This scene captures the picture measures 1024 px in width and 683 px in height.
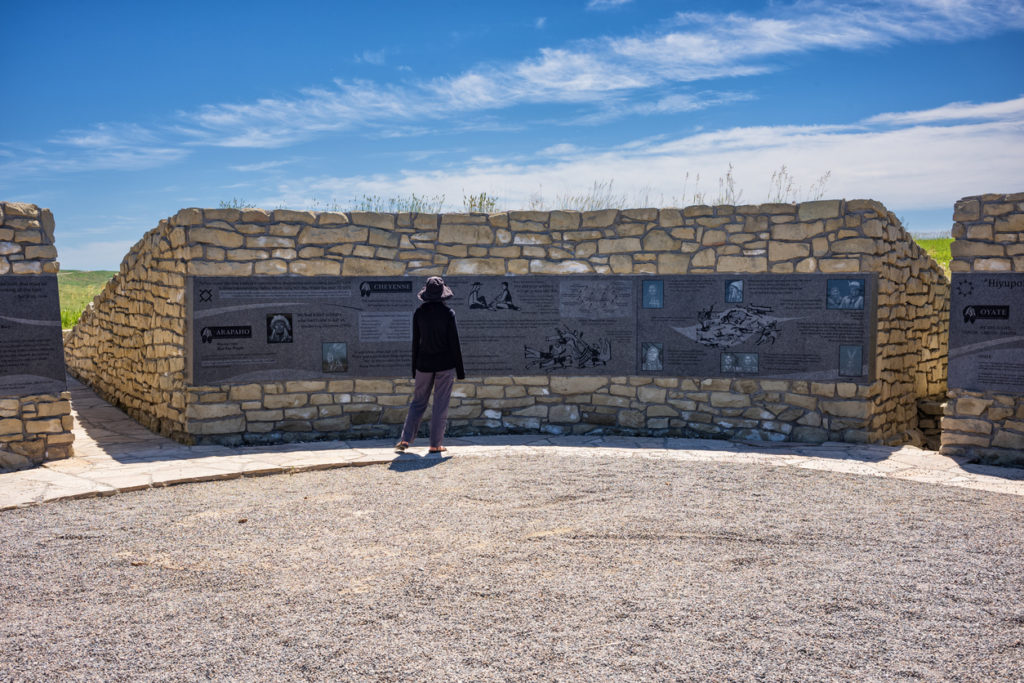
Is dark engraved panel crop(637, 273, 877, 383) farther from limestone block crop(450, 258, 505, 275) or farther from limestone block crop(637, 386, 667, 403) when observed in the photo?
limestone block crop(450, 258, 505, 275)

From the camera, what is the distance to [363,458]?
271 inches

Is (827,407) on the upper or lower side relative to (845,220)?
lower

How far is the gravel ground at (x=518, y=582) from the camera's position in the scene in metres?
3.07

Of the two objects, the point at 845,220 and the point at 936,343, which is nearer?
the point at 845,220

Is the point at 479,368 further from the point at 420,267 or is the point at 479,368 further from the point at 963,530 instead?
the point at 963,530

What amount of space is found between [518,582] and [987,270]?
5.67 m

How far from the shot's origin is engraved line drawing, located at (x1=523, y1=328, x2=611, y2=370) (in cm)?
841

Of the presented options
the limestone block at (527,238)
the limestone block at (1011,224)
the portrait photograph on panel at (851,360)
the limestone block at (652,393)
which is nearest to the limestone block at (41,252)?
the limestone block at (527,238)

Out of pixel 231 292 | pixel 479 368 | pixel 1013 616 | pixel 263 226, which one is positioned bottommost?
pixel 1013 616

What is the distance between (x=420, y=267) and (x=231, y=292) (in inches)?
76.7

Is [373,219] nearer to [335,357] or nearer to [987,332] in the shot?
[335,357]

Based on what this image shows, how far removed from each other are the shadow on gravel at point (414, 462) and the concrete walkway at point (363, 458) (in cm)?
5

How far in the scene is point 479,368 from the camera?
8398 millimetres

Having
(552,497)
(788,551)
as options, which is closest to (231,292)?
(552,497)
